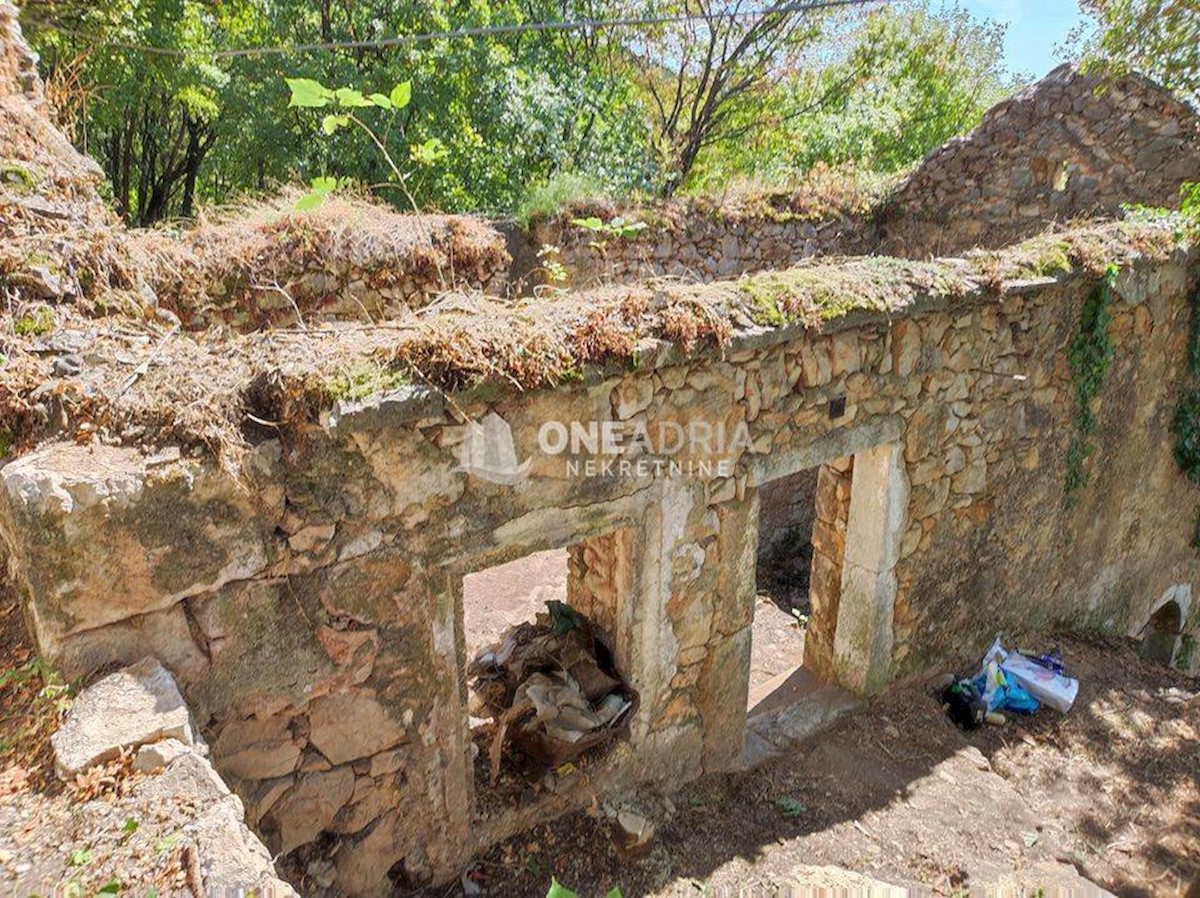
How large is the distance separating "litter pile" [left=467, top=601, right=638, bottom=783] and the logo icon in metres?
1.22

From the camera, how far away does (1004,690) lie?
5.25 meters

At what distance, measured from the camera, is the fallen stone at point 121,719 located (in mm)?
2203

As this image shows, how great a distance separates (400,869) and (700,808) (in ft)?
5.22

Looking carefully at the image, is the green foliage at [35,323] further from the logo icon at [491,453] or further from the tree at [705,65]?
the tree at [705,65]

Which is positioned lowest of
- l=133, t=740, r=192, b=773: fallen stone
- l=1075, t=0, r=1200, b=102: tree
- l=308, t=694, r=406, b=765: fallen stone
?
l=308, t=694, r=406, b=765: fallen stone

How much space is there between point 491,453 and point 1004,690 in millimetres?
4041

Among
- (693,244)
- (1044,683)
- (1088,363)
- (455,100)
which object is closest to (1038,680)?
(1044,683)

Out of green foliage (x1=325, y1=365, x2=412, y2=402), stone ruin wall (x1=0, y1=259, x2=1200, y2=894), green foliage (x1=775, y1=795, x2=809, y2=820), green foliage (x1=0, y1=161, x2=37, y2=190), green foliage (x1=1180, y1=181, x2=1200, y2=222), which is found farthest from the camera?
green foliage (x1=1180, y1=181, x2=1200, y2=222)

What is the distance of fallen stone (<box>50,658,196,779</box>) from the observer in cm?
220

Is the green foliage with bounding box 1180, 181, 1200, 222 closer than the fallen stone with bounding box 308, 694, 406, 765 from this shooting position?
No

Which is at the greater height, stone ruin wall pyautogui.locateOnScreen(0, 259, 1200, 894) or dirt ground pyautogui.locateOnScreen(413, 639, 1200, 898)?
stone ruin wall pyautogui.locateOnScreen(0, 259, 1200, 894)

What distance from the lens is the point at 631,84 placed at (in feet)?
41.9

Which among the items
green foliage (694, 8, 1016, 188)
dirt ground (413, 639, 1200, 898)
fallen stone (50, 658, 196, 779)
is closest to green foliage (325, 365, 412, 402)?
fallen stone (50, 658, 196, 779)

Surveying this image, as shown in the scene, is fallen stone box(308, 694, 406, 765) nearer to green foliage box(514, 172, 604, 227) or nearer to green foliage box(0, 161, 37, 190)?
green foliage box(0, 161, 37, 190)
